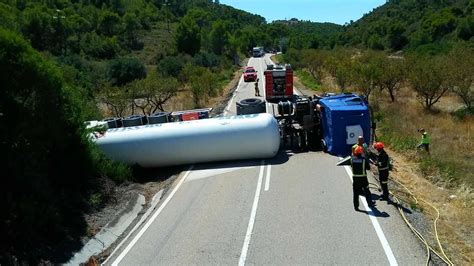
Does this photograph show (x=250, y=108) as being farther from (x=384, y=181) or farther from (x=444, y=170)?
(x=384, y=181)

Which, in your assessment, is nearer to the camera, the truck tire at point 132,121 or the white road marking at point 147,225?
the white road marking at point 147,225

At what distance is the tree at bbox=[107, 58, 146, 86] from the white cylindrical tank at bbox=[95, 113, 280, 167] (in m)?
50.2

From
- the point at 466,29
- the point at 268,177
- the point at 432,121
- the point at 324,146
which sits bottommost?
the point at 432,121

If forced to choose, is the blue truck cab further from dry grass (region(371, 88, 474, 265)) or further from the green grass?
the green grass

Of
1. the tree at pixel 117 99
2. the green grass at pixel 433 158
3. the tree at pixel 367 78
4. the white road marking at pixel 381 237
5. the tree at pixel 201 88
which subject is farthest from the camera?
the tree at pixel 201 88

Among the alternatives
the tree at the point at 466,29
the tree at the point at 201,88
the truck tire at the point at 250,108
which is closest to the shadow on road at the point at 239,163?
the truck tire at the point at 250,108

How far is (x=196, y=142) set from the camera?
17281 millimetres

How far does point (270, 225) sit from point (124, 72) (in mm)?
58247

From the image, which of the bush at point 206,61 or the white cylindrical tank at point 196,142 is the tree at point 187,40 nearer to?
the bush at point 206,61

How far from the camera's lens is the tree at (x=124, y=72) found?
66625 mm

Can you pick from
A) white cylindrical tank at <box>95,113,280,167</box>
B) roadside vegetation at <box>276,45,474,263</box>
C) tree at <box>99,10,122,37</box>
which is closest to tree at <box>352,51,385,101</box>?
roadside vegetation at <box>276,45,474,263</box>

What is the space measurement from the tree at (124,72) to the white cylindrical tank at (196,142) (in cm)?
5024

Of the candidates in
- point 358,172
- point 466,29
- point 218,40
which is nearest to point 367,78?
point 358,172

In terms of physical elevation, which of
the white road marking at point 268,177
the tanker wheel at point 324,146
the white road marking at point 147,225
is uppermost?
the tanker wheel at point 324,146
